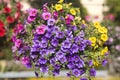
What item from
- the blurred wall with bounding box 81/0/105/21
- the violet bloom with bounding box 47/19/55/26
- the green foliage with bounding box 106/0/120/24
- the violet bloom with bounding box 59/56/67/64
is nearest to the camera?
the violet bloom with bounding box 59/56/67/64

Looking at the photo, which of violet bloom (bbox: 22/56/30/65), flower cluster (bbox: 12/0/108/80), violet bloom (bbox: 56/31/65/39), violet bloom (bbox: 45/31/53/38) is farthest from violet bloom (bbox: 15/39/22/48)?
violet bloom (bbox: 56/31/65/39)

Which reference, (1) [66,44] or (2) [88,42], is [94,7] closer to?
(2) [88,42]

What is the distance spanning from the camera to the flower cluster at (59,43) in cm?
598

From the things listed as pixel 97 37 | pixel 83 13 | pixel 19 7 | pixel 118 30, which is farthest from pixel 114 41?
pixel 97 37

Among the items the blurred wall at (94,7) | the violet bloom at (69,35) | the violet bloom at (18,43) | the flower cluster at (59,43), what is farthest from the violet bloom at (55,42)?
the blurred wall at (94,7)

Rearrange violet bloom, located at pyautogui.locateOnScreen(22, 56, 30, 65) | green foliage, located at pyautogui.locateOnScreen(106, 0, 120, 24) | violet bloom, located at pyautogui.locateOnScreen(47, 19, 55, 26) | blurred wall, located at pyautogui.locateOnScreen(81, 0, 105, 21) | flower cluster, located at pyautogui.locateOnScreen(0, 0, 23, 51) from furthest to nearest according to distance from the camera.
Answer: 1. blurred wall, located at pyautogui.locateOnScreen(81, 0, 105, 21)
2. green foliage, located at pyautogui.locateOnScreen(106, 0, 120, 24)
3. flower cluster, located at pyautogui.locateOnScreen(0, 0, 23, 51)
4. violet bloom, located at pyautogui.locateOnScreen(22, 56, 30, 65)
5. violet bloom, located at pyautogui.locateOnScreen(47, 19, 55, 26)

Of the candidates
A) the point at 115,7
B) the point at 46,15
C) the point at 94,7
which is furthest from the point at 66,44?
the point at 94,7

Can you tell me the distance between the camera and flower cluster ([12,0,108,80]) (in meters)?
5.98

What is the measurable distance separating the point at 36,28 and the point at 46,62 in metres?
0.43

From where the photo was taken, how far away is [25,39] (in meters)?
6.25

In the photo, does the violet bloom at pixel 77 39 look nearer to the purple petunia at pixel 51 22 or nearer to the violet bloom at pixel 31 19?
the purple petunia at pixel 51 22

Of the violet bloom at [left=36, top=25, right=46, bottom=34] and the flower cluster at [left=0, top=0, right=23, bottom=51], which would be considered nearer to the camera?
the violet bloom at [left=36, top=25, right=46, bottom=34]

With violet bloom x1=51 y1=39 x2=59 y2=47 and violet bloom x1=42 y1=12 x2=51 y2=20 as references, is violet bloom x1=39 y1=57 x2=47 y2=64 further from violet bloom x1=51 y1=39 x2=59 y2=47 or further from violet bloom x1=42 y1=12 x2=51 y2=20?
violet bloom x1=42 y1=12 x2=51 y2=20

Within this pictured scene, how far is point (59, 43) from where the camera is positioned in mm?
6031
